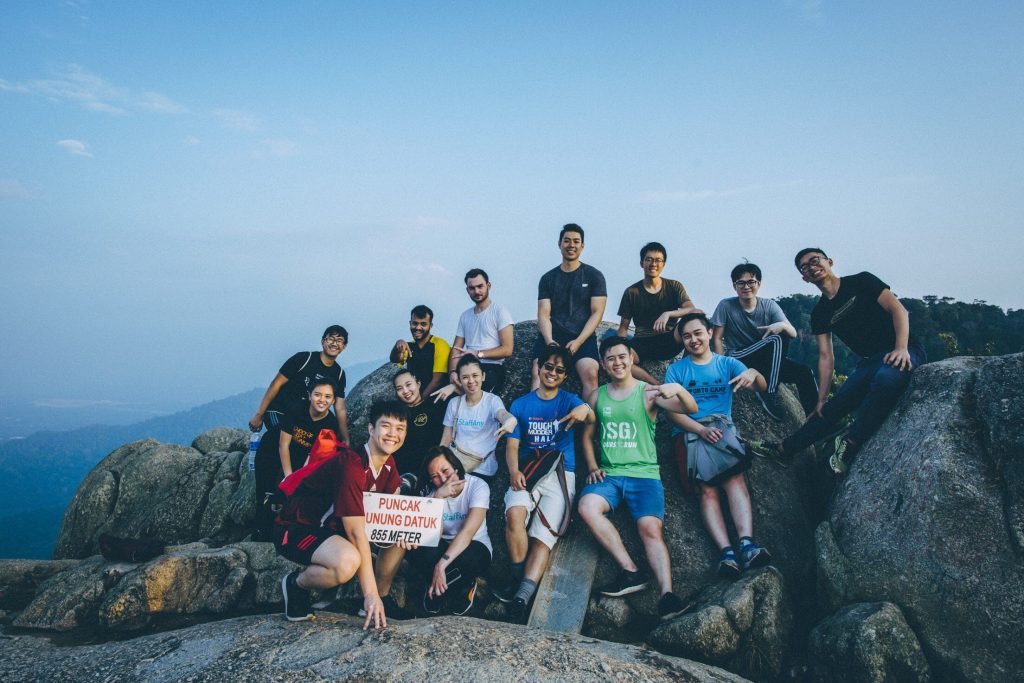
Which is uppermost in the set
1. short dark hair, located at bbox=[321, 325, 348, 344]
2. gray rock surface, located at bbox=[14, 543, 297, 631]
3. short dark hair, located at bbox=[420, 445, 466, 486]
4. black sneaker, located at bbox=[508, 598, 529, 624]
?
short dark hair, located at bbox=[321, 325, 348, 344]

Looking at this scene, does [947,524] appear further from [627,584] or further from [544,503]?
[544,503]

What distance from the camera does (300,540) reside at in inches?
226

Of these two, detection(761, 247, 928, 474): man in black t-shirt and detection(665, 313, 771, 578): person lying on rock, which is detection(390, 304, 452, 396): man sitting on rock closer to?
detection(665, 313, 771, 578): person lying on rock

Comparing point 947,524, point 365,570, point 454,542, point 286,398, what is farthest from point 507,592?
point 286,398

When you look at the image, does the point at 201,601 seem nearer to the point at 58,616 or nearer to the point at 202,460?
the point at 58,616

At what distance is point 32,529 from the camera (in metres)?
89.9

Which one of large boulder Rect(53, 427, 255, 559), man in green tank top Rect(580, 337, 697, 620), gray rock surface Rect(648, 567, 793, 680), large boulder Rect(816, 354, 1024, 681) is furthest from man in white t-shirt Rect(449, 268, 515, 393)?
large boulder Rect(53, 427, 255, 559)

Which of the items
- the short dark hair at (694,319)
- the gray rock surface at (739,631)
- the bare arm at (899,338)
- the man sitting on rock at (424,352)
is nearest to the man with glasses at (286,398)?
the man sitting on rock at (424,352)

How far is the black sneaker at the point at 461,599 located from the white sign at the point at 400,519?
83 centimetres

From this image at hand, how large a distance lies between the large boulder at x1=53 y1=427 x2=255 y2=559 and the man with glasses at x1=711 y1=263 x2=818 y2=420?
8.94 meters

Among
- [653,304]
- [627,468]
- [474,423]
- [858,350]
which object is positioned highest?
[653,304]

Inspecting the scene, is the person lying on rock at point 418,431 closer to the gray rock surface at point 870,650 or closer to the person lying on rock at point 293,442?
the person lying on rock at point 293,442

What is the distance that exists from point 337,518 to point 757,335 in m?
6.31

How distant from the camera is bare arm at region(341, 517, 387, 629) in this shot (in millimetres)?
5305
